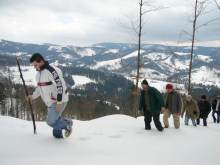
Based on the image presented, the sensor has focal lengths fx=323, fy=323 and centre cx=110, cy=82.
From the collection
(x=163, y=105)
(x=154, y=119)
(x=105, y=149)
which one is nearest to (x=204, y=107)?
(x=163, y=105)

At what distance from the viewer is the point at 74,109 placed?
90562 mm

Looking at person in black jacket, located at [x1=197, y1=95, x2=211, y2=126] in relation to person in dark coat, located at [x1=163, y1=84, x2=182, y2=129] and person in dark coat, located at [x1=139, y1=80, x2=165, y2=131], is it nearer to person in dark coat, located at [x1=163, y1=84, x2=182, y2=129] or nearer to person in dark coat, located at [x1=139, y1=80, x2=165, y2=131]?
person in dark coat, located at [x1=163, y1=84, x2=182, y2=129]

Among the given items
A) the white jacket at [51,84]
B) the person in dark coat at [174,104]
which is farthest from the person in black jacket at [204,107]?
the white jacket at [51,84]

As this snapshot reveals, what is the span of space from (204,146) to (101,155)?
12.4 ft

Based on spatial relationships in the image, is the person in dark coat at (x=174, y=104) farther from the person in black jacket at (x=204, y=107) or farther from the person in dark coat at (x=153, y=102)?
the person in black jacket at (x=204, y=107)

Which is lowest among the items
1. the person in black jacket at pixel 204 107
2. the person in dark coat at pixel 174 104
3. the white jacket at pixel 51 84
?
the person in black jacket at pixel 204 107

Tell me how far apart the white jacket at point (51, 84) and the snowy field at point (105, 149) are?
1.11m

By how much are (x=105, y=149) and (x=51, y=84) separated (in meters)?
2.07

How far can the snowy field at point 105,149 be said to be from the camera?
675 centimetres

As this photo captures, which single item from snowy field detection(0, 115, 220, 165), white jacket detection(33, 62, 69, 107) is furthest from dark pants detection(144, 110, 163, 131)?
white jacket detection(33, 62, 69, 107)

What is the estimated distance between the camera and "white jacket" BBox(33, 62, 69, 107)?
298 inches

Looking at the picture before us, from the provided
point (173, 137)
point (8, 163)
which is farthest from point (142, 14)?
point (8, 163)

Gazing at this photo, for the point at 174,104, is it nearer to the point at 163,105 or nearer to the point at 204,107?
the point at 163,105

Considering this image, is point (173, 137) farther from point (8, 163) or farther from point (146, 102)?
point (8, 163)
